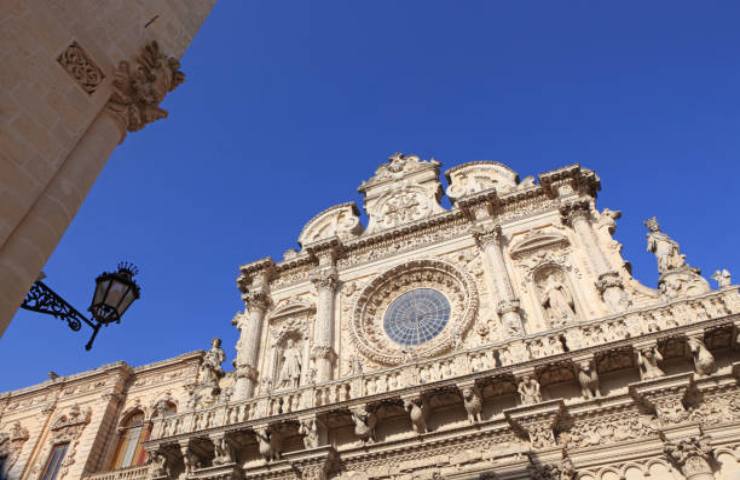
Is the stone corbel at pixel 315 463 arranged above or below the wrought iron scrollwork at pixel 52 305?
above

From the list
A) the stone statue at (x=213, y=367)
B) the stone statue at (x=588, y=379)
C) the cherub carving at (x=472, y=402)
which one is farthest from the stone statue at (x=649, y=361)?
the stone statue at (x=213, y=367)

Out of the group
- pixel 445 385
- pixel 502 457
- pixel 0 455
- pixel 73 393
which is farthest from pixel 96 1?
pixel 0 455

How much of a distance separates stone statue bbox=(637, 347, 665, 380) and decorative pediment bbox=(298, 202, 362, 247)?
9.49 metres

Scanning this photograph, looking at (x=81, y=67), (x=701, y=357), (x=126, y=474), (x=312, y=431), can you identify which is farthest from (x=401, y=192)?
(x=81, y=67)

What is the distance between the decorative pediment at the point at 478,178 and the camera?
16.0 metres

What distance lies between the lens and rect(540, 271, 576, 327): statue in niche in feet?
39.7

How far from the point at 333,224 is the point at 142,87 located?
12320 millimetres

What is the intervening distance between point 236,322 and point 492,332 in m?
7.57

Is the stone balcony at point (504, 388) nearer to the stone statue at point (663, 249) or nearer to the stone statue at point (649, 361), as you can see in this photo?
the stone statue at point (649, 361)

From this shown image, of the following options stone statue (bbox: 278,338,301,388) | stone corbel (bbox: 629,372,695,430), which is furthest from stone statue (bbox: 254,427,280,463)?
stone corbel (bbox: 629,372,695,430)

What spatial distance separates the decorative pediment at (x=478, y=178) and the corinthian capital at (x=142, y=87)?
1082 cm

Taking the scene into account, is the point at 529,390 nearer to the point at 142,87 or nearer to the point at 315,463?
the point at 315,463

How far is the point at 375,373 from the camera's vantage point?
1138 cm

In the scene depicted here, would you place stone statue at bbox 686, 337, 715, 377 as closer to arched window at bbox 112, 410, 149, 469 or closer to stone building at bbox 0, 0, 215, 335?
stone building at bbox 0, 0, 215, 335
